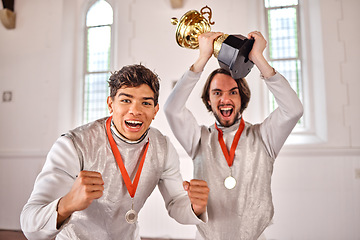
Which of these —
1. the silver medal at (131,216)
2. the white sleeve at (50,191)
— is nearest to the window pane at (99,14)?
the white sleeve at (50,191)

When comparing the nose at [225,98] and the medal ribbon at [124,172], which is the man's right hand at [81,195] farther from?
the nose at [225,98]

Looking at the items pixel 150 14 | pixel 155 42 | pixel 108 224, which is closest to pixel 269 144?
pixel 108 224

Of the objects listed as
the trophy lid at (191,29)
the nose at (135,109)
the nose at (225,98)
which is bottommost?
the nose at (135,109)

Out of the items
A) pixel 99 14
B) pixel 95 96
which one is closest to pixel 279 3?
pixel 99 14

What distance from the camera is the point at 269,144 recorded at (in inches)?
77.9

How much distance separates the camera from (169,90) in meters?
4.65

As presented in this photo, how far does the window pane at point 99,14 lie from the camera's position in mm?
5574

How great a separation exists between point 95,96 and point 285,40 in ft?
11.2

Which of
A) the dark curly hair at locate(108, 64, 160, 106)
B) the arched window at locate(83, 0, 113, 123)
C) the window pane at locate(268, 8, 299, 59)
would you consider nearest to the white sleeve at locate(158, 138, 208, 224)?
the dark curly hair at locate(108, 64, 160, 106)

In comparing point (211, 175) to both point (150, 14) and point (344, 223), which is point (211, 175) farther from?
point (150, 14)

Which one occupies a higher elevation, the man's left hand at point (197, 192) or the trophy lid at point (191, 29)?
the trophy lid at point (191, 29)

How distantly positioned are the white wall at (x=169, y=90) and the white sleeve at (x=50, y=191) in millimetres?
3018

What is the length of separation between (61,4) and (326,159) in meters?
5.06

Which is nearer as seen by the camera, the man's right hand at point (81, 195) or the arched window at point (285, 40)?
the man's right hand at point (81, 195)
